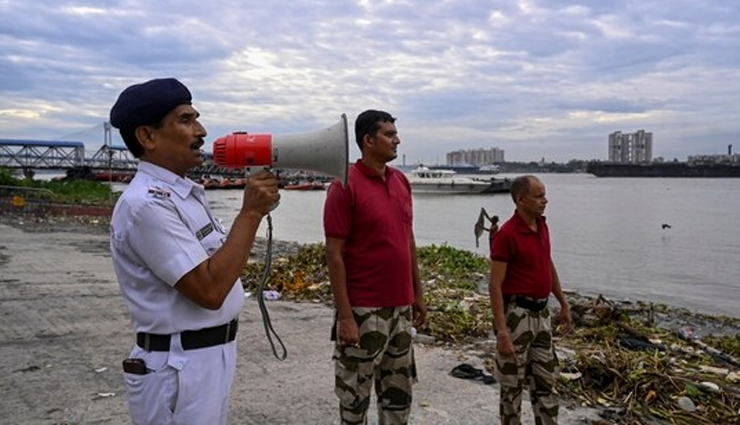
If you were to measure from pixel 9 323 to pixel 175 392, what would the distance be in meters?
5.48

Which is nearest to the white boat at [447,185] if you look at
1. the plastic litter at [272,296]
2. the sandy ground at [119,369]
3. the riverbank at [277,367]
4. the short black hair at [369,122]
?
the plastic litter at [272,296]

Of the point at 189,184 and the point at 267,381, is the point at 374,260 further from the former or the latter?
the point at 267,381

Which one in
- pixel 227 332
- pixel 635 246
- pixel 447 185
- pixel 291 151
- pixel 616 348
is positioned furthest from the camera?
pixel 447 185

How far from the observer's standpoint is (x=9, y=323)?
628 cm

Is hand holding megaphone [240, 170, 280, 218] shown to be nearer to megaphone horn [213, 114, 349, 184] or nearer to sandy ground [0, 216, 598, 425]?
megaphone horn [213, 114, 349, 184]

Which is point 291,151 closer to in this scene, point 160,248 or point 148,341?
point 160,248

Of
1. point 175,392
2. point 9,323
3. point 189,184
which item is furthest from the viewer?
point 9,323

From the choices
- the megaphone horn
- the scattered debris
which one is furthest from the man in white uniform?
the scattered debris

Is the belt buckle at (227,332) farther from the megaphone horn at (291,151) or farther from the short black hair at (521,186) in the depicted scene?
the short black hair at (521,186)

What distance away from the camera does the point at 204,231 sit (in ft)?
6.33

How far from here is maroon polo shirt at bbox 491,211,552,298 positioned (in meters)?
3.64

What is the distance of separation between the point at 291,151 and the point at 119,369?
3.50m

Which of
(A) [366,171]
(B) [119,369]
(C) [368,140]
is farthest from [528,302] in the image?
(B) [119,369]

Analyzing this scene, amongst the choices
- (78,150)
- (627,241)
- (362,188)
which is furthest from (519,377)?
(78,150)
